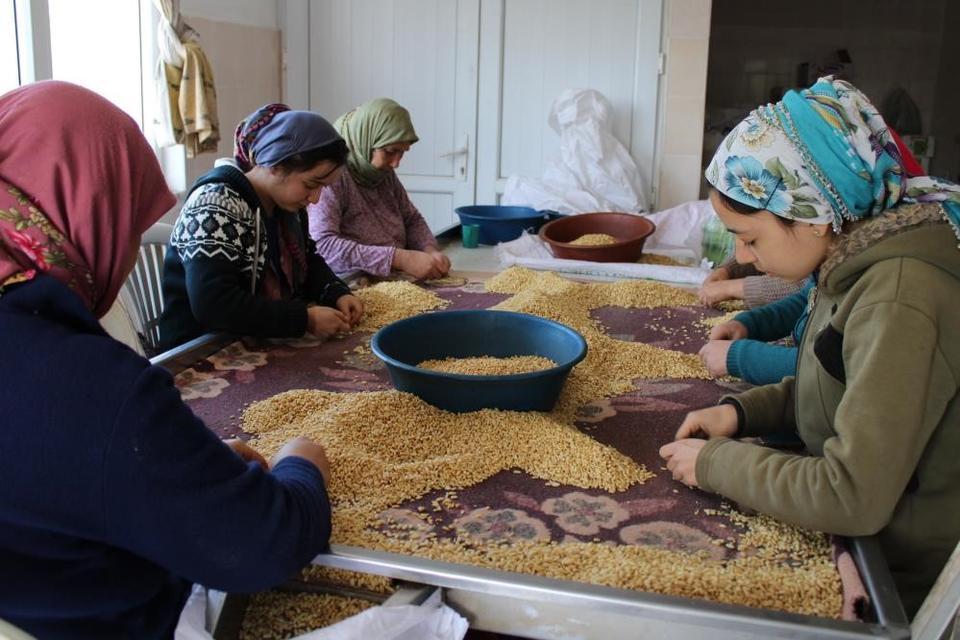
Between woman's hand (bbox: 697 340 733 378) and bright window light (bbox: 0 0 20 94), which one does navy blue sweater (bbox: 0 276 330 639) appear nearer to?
woman's hand (bbox: 697 340 733 378)

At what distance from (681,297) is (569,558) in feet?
4.42

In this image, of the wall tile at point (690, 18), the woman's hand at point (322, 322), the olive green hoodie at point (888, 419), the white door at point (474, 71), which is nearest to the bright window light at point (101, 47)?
the white door at point (474, 71)

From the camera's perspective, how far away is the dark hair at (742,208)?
1.05 meters

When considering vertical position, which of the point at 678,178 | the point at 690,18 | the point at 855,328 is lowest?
the point at 678,178

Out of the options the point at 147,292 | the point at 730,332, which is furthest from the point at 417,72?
the point at 730,332

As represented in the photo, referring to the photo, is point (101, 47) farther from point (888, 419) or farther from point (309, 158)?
point (888, 419)

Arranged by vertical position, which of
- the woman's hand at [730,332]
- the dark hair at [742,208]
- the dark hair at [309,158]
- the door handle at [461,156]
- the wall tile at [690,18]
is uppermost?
the wall tile at [690,18]

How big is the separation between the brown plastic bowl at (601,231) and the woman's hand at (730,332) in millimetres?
908

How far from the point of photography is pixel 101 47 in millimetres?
3215

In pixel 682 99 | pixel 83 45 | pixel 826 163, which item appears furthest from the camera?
pixel 682 99

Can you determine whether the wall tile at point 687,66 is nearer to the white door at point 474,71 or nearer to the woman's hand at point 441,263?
the white door at point 474,71

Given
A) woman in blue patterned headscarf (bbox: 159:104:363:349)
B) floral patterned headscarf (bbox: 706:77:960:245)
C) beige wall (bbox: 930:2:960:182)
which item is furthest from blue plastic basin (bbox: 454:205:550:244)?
beige wall (bbox: 930:2:960:182)

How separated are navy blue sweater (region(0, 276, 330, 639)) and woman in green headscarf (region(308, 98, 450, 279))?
1.58 metres

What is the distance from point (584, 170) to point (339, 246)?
1.70 m
